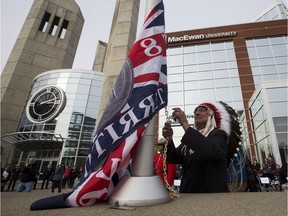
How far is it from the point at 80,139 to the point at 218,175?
19662mm

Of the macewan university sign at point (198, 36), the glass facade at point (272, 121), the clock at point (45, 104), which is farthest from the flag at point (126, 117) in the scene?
the macewan university sign at point (198, 36)

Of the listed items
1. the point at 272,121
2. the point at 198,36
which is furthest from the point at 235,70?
Answer: the point at 272,121

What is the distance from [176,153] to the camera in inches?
79.2

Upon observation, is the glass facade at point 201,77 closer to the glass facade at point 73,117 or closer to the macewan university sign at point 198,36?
the macewan university sign at point 198,36

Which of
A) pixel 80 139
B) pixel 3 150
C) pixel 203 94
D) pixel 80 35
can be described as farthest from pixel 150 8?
pixel 80 35

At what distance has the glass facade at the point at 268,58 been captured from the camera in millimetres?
17344

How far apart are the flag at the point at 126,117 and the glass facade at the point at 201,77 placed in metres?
15.2

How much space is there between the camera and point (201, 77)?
61.1ft

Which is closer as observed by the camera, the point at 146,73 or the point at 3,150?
the point at 146,73

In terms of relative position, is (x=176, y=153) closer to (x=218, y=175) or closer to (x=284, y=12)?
(x=218, y=175)

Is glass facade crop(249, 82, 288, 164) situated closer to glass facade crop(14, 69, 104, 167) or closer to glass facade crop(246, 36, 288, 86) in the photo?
glass facade crop(246, 36, 288, 86)

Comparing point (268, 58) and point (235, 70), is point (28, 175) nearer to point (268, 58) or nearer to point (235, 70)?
point (235, 70)

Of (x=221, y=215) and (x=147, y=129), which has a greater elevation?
(x=147, y=129)

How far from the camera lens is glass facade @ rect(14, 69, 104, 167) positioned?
19094 mm
